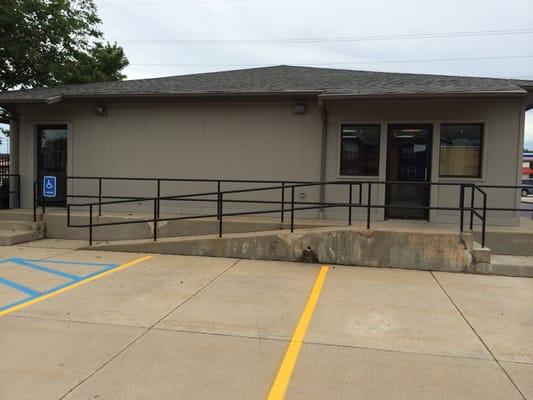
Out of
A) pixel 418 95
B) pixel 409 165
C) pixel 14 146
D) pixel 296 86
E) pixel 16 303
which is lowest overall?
pixel 16 303

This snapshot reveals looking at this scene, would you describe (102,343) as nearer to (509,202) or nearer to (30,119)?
(509,202)

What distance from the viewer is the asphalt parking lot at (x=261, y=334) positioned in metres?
3.61

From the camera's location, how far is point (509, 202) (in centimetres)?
973

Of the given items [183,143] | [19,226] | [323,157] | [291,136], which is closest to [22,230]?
[19,226]

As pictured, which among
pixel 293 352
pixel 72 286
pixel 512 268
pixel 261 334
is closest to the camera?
pixel 293 352

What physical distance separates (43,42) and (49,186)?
26.6 feet

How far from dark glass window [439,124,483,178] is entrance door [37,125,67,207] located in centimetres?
949

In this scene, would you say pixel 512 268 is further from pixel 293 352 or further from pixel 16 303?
pixel 16 303

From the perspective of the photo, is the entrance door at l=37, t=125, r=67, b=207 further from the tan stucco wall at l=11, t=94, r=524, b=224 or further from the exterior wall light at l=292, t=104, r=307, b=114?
the exterior wall light at l=292, t=104, r=307, b=114

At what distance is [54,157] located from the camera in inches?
476

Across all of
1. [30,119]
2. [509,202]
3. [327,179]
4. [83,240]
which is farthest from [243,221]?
[30,119]

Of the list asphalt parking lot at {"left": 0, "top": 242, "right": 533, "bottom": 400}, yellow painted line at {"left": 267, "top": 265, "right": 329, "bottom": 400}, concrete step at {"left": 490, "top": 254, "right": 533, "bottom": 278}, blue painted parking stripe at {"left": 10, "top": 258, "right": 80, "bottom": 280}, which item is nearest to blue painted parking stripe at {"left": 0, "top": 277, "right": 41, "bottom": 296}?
asphalt parking lot at {"left": 0, "top": 242, "right": 533, "bottom": 400}

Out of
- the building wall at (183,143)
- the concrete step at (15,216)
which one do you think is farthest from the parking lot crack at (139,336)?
the concrete step at (15,216)

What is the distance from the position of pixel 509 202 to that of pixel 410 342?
6.54 metres
